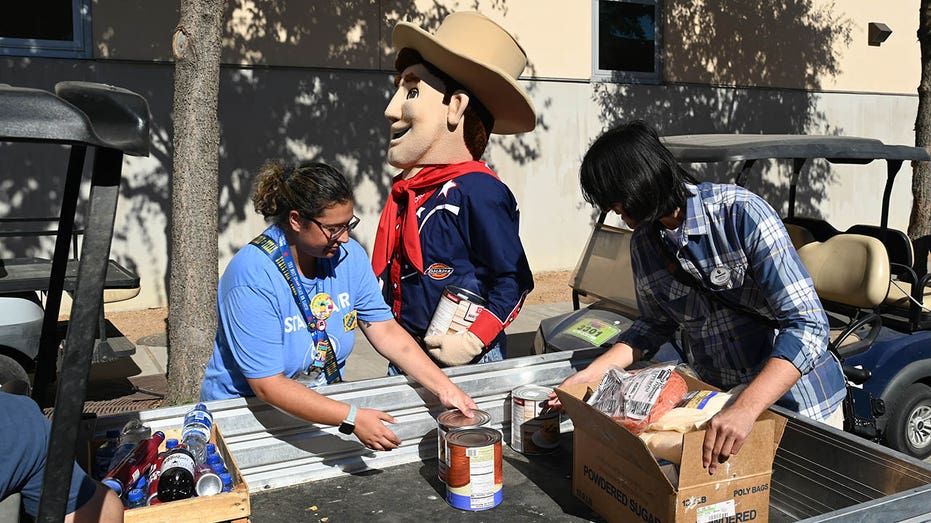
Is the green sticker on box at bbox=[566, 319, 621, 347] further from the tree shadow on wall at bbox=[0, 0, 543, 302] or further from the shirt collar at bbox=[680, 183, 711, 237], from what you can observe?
the tree shadow on wall at bbox=[0, 0, 543, 302]

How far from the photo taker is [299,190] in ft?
8.61

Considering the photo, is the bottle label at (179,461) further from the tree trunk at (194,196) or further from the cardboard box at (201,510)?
the tree trunk at (194,196)

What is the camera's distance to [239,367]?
2.48 m

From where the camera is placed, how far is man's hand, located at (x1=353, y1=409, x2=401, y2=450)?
7.72 feet

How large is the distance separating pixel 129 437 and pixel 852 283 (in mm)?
4010

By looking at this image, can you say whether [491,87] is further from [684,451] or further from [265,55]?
[265,55]

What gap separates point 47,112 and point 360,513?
1.30m

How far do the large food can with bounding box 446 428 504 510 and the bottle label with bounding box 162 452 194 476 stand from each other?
634 millimetres

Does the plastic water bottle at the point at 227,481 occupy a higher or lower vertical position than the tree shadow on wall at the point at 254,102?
lower

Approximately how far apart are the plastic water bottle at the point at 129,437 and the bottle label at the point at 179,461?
21 cm

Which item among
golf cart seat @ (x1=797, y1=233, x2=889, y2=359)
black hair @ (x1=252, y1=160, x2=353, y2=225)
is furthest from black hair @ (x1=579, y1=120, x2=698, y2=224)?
golf cart seat @ (x1=797, y1=233, x2=889, y2=359)

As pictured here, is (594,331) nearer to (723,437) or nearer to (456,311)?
(456,311)

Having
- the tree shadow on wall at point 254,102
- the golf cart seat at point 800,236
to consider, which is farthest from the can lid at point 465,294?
the tree shadow on wall at point 254,102

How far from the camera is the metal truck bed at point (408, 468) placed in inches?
85.3
